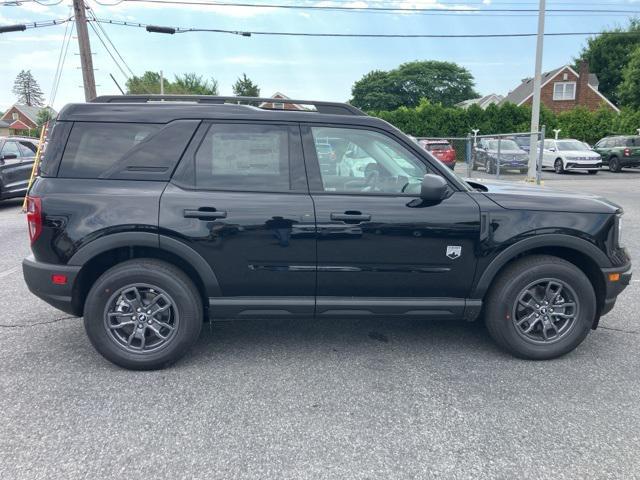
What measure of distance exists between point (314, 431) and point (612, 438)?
164cm

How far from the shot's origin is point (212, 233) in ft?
11.3

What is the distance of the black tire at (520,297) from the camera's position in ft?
11.8

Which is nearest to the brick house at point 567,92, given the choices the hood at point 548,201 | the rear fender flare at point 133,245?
the hood at point 548,201

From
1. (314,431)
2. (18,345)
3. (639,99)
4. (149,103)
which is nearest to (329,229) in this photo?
(314,431)

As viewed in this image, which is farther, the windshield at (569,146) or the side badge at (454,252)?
the windshield at (569,146)

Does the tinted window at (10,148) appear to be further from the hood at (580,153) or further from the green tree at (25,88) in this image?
the green tree at (25,88)

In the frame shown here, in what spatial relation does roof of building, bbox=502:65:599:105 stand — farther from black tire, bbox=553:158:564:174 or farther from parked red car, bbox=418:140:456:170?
parked red car, bbox=418:140:456:170

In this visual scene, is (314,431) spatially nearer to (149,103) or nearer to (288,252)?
(288,252)

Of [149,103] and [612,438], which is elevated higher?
[149,103]

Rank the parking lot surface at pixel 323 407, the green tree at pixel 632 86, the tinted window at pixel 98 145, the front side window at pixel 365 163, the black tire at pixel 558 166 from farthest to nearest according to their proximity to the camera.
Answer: the green tree at pixel 632 86 → the black tire at pixel 558 166 → the front side window at pixel 365 163 → the tinted window at pixel 98 145 → the parking lot surface at pixel 323 407

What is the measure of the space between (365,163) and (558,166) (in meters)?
22.6

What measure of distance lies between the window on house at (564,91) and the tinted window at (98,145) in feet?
154

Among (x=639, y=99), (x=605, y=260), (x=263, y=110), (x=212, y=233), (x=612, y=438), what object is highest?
(x=639, y=99)

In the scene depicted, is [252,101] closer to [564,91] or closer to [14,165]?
[14,165]
